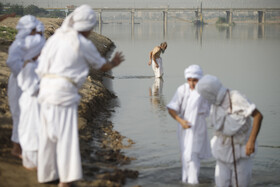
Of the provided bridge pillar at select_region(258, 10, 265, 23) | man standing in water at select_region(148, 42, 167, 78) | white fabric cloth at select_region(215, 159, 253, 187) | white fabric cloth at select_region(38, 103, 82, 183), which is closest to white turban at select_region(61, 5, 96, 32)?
white fabric cloth at select_region(38, 103, 82, 183)

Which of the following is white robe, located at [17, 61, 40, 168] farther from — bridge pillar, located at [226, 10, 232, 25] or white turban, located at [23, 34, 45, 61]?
bridge pillar, located at [226, 10, 232, 25]

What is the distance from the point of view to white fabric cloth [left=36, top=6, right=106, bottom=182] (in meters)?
5.41

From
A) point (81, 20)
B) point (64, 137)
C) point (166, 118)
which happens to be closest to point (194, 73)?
point (81, 20)

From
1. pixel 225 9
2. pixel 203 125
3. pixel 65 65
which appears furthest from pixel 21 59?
pixel 225 9

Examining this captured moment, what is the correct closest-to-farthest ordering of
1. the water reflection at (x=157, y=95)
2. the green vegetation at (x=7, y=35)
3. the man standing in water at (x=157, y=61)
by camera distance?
the water reflection at (x=157, y=95)
the green vegetation at (x=7, y=35)
the man standing in water at (x=157, y=61)

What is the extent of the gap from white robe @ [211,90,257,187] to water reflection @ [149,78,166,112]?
23.6 ft

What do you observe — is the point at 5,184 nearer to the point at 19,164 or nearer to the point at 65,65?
the point at 19,164

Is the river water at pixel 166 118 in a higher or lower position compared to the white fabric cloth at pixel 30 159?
lower

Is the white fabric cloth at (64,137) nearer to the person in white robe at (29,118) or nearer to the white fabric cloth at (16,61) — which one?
the person in white robe at (29,118)

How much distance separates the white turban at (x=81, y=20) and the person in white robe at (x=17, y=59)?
1.14m

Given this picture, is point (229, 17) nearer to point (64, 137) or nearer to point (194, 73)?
point (194, 73)

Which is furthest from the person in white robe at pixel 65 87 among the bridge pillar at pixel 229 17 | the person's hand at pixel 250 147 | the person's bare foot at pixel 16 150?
the bridge pillar at pixel 229 17

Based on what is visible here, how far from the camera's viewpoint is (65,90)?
545cm

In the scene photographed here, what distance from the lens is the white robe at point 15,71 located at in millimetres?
6434
